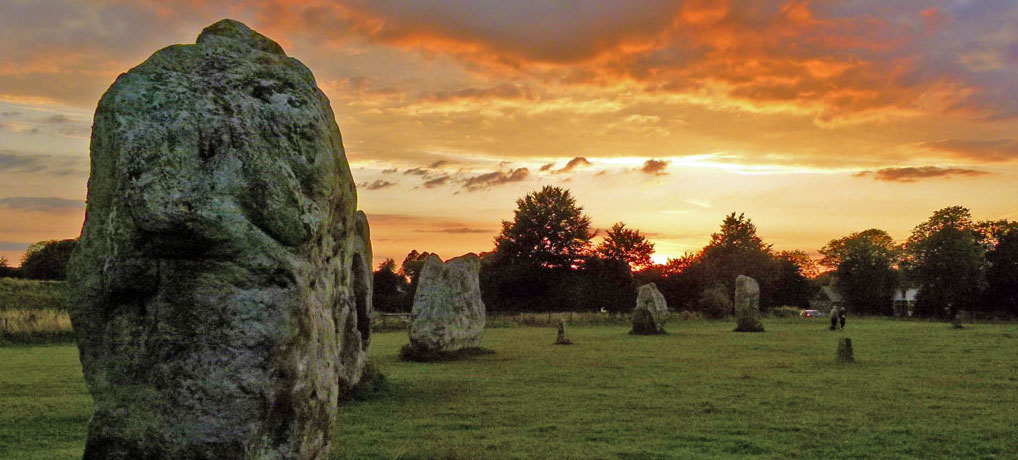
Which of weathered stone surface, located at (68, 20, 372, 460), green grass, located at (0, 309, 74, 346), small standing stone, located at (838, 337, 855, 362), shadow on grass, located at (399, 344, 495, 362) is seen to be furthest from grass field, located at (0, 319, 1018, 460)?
green grass, located at (0, 309, 74, 346)

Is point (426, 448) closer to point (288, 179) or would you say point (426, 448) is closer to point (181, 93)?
point (288, 179)

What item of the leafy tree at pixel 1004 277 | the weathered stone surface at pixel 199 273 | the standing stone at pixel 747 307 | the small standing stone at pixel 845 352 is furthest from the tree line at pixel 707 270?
the weathered stone surface at pixel 199 273

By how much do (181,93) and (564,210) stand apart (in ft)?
199

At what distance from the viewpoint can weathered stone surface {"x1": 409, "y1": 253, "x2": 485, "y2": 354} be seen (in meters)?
20.9

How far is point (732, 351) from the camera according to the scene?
24.2 metres

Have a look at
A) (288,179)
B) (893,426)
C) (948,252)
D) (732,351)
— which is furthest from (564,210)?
(288,179)

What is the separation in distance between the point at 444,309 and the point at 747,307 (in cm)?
2050

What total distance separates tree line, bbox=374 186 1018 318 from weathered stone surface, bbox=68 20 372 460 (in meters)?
48.0

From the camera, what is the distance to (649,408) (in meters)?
12.9

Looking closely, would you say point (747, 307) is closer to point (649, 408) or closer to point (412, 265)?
point (649, 408)

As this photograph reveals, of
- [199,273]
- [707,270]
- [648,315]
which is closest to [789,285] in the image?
[707,270]

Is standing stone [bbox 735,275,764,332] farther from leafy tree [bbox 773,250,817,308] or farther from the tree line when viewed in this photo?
leafy tree [bbox 773,250,817,308]

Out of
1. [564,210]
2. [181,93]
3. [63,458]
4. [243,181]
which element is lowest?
[63,458]

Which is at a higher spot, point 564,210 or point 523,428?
point 564,210
